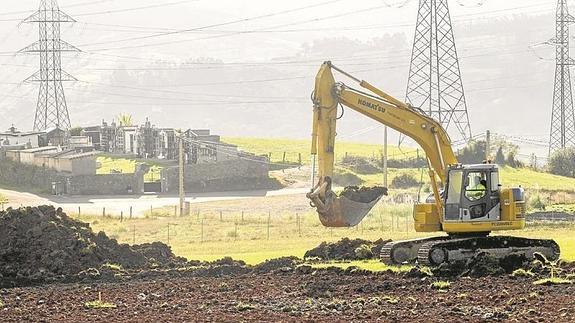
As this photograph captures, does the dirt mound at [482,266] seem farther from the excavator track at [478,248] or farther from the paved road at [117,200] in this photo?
the paved road at [117,200]

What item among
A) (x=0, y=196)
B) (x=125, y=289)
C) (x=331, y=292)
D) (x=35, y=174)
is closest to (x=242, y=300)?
(x=331, y=292)

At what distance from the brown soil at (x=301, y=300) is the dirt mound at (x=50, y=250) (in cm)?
251

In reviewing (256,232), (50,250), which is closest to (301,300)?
(50,250)

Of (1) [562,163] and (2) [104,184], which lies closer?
(2) [104,184]

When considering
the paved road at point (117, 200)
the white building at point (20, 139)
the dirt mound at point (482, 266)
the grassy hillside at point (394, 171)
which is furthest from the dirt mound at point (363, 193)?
the white building at point (20, 139)

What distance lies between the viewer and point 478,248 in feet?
119

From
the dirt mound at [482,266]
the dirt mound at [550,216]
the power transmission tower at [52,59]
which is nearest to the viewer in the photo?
the dirt mound at [482,266]

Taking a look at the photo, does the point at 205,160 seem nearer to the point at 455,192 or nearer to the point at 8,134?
the point at 8,134

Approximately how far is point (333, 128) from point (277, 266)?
5.82 metres

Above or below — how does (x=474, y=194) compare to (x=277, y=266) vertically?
above

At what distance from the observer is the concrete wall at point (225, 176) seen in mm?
97062

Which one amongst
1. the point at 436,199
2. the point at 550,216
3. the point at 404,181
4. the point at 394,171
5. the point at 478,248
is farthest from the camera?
the point at 394,171

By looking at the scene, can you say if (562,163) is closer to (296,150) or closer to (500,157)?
(500,157)

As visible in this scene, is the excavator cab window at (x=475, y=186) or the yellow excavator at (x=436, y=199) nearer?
the yellow excavator at (x=436, y=199)
